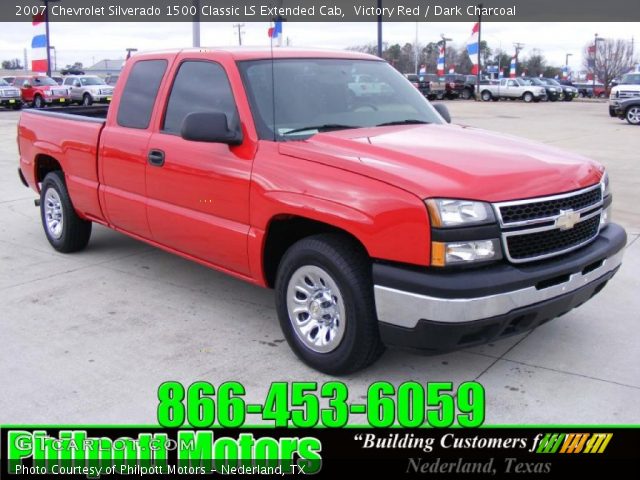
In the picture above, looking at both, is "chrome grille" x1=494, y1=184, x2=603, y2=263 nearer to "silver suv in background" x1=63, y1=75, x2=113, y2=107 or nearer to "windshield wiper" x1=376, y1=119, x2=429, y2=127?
"windshield wiper" x1=376, y1=119, x2=429, y2=127

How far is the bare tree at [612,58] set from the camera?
8425cm

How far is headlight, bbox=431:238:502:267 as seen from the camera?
3.51m

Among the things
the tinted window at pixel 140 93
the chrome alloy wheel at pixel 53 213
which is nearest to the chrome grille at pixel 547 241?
the tinted window at pixel 140 93

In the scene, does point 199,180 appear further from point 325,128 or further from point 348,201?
point 348,201

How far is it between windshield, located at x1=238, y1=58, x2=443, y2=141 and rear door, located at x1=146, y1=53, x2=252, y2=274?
8.3 inches

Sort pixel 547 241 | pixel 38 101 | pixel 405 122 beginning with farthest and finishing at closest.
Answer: pixel 38 101
pixel 405 122
pixel 547 241

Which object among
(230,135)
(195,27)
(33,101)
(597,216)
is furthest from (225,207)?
(33,101)

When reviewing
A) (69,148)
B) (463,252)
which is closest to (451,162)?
(463,252)

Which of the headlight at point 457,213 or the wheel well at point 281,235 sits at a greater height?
the headlight at point 457,213

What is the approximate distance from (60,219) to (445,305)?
15.0 feet

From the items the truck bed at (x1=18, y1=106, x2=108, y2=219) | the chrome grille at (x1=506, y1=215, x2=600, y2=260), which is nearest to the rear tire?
the truck bed at (x1=18, y1=106, x2=108, y2=219)

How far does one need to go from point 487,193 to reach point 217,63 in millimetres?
2206

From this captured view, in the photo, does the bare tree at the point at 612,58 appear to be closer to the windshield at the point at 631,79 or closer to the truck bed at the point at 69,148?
the windshield at the point at 631,79

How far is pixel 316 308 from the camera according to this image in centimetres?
412
